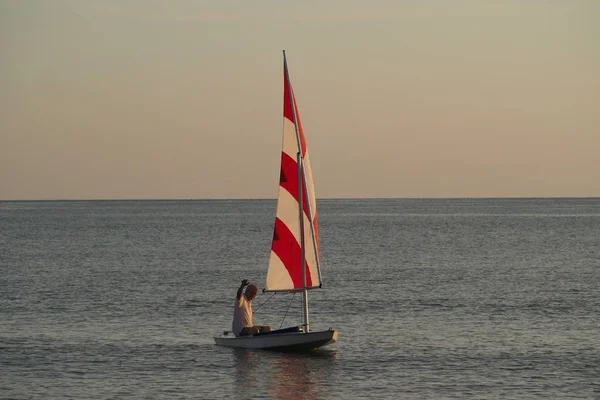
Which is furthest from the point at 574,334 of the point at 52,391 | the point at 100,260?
the point at 100,260

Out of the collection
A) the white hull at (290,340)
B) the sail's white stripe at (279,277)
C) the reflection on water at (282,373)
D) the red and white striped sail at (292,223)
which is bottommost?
the reflection on water at (282,373)

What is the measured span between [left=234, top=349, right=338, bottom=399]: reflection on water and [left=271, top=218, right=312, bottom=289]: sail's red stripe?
246 centimetres

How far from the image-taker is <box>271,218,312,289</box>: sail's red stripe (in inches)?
1314

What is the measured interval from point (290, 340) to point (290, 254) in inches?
112

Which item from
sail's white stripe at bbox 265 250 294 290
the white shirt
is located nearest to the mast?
sail's white stripe at bbox 265 250 294 290

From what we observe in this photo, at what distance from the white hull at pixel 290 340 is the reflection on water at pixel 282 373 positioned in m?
0.23

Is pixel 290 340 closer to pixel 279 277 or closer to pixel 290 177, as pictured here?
pixel 279 277

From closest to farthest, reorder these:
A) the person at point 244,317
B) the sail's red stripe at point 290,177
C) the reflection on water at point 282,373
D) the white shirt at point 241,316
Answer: the reflection on water at point 282,373 → the person at point 244,317 → the white shirt at point 241,316 → the sail's red stripe at point 290,177

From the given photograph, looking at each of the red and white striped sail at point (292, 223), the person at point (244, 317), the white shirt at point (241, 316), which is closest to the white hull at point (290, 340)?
the person at point (244, 317)

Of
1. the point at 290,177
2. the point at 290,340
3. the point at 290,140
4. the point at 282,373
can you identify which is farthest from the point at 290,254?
the point at 282,373

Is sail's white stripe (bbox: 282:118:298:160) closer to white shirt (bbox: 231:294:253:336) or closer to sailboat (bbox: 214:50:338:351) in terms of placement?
sailboat (bbox: 214:50:338:351)

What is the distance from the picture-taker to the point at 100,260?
80.8 metres

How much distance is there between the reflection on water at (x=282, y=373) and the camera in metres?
27.5

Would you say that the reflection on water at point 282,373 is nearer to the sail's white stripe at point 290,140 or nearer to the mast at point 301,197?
the mast at point 301,197
